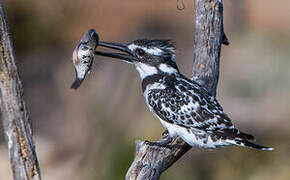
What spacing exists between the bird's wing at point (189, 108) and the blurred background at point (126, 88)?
2617mm

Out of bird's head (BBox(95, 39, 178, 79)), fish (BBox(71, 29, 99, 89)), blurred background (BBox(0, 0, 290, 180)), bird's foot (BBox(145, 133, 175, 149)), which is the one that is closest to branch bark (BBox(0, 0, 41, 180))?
fish (BBox(71, 29, 99, 89))

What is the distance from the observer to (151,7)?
1429 centimetres

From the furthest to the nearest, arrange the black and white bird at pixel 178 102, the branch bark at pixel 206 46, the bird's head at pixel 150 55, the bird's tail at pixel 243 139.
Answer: the bird's head at pixel 150 55, the branch bark at pixel 206 46, the black and white bird at pixel 178 102, the bird's tail at pixel 243 139

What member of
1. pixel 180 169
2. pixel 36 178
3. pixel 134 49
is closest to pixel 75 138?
pixel 180 169

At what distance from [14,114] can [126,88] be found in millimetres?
5604

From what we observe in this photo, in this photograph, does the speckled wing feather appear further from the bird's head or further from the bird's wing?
the bird's head

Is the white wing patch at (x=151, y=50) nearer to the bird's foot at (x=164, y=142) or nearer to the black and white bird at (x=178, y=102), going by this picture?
the black and white bird at (x=178, y=102)

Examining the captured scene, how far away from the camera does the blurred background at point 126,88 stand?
8141 millimetres

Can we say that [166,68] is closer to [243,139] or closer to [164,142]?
[164,142]

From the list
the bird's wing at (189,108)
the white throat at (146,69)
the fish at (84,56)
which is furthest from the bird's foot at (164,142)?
the fish at (84,56)

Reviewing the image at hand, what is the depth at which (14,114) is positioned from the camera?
3395 mm

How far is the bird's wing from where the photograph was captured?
508cm

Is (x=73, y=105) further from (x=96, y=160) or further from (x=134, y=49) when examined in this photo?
(x=134, y=49)

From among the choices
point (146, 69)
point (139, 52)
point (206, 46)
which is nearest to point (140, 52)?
point (139, 52)
